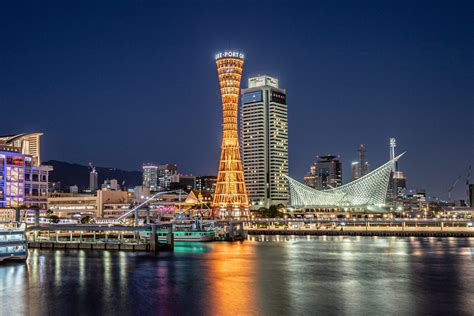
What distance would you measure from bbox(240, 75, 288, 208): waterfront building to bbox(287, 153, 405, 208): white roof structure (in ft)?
136

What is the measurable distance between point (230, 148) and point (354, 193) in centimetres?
4880

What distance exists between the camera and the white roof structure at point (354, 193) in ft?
384

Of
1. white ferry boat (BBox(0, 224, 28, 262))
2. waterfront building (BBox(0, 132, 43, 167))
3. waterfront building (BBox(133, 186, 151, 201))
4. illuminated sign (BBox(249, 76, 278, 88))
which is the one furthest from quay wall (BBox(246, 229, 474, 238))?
illuminated sign (BBox(249, 76, 278, 88))

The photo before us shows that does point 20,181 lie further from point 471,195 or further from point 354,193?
point 471,195

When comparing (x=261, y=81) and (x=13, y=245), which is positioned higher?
(x=261, y=81)

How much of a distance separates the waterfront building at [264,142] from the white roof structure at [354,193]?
4153 centimetres

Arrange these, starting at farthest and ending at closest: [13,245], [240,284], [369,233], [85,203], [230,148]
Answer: [85,203] < [369,233] < [230,148] < [13,245] < [240,284]

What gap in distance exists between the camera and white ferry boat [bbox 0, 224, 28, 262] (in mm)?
39656

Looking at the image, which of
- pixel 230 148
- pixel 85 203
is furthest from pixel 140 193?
pixel 230 148

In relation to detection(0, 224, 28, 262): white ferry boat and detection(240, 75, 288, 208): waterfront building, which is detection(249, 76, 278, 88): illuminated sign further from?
detection(0, 224, 28, 262): white ferry boat

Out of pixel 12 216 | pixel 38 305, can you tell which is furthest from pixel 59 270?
pixel 12 216

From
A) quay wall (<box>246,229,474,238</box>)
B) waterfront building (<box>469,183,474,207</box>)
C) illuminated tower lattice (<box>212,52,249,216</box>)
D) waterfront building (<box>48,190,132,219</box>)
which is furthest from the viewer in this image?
waterfront building (<box>469,183,474,207</box>)

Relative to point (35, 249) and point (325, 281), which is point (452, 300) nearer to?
point (325, 281)

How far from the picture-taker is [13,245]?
133 feet
